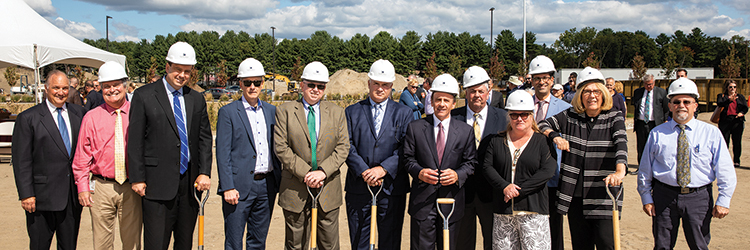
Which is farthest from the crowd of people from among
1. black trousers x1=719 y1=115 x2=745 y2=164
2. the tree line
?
the tree line

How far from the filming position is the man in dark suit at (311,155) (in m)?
3.89

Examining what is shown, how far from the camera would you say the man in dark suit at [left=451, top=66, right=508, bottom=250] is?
3.90 m

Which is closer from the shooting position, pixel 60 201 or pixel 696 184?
pixel 696 184

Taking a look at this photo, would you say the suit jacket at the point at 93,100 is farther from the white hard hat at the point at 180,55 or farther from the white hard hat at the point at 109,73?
the white hard hat at the point at 180,55

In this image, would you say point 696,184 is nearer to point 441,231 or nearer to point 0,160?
point 441,231

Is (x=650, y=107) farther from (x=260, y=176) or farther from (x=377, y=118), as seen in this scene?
(x=260, y=176)

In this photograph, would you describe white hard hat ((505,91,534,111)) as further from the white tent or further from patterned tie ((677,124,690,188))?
the white tent

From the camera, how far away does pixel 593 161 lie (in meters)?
3.64

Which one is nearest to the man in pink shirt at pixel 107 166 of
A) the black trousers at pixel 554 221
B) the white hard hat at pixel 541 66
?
the black trousers at pixel 554 221

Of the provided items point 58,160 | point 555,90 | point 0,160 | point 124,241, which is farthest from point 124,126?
point 0,160

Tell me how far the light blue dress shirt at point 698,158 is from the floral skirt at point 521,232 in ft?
3.20

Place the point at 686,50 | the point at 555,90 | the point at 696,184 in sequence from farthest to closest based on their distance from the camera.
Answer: the point at 686,50
the point at 555,90
the point at 696,184

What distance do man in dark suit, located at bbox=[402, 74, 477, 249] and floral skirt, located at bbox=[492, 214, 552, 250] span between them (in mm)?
356

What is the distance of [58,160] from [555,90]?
7923 mm
